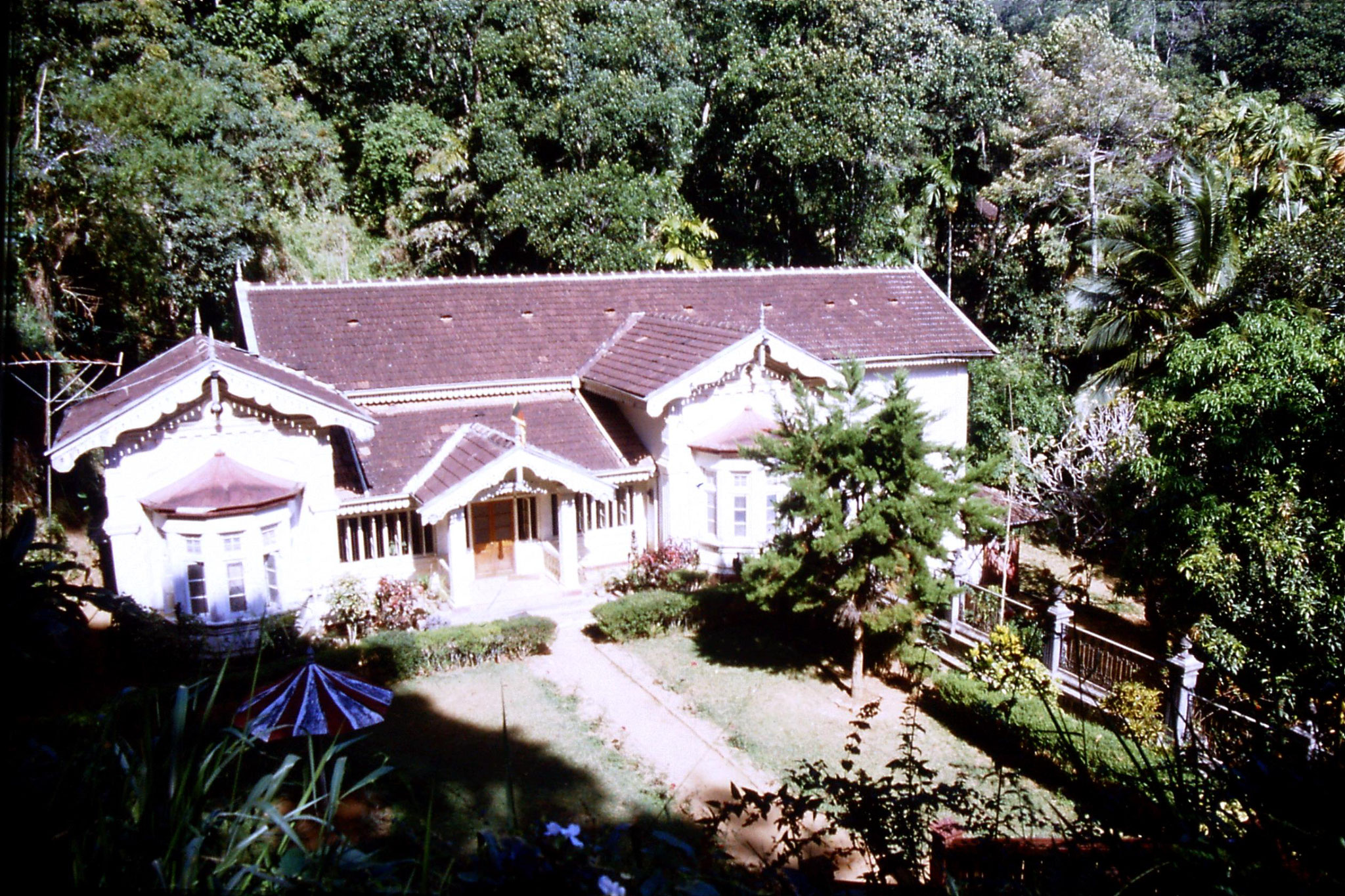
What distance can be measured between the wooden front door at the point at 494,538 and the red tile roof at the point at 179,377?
131 inches

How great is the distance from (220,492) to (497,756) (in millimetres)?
6495

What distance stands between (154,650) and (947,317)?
18.7m

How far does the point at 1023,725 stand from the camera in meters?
12.2

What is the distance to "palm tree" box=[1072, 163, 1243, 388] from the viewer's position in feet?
63.2

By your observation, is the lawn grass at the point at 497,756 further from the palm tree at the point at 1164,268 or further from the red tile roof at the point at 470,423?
the palm tree at the point at 1164,268

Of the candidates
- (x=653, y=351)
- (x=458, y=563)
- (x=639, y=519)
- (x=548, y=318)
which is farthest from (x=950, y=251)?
(x=458, y=563)

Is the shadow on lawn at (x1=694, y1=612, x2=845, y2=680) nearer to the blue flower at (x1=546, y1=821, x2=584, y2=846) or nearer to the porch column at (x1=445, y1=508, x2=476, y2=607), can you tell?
the porch column at (x1=445, y1=508, x2=476, y2=607)

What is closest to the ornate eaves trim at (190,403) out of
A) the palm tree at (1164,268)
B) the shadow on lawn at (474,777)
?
the shadow on lawn at (474,777)

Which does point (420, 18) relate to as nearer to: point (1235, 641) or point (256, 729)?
point (256, 729)

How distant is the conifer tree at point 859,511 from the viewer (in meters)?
12.8

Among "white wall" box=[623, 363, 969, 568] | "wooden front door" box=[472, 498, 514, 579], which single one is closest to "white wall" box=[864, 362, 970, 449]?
"white wall" box=[623, 363, 969, 568]

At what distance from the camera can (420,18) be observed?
32125 millimetres

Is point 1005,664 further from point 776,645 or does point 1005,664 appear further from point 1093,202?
point 1093,202

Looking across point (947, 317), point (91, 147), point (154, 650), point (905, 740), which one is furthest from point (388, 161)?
point (905, 740)
